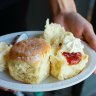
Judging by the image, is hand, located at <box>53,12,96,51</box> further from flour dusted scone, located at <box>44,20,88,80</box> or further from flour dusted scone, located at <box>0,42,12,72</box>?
flour dusted scone, located at <box>0,42,12,72</box>

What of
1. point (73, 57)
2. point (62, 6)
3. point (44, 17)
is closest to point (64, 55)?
point (73, 57)

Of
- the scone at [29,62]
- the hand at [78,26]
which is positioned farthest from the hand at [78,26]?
the scone at [29,62]

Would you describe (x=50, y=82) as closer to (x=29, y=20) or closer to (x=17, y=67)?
(x=17, y=67)

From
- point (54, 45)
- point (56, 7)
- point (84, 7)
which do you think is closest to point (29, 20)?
point (84, 7)

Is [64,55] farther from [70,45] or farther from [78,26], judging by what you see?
[78,26]

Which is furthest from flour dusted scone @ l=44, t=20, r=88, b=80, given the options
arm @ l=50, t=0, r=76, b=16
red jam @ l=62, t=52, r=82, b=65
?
arm @ l=50, t=0, r=76, b=16
